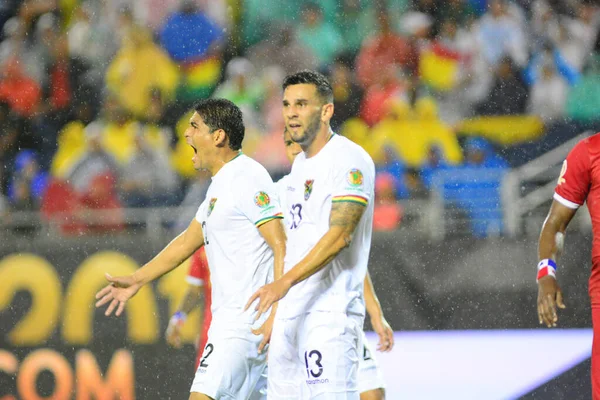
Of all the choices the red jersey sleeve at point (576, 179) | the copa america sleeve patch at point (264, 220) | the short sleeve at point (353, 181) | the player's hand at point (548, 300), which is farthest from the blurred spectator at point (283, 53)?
the player's hand at point (548, 300)

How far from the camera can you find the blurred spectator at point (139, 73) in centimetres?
962

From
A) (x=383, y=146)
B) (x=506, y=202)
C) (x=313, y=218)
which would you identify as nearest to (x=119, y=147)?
(x=383, y=146)

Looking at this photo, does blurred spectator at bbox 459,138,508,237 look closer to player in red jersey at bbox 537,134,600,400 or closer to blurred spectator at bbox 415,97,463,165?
blurred spectator at bbox 415,97,463,165

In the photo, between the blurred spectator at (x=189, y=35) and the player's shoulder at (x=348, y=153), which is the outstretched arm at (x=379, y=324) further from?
the blurred spectator at (x=189, y=35)

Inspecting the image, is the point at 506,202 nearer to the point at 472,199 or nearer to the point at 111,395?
the point at 472,199

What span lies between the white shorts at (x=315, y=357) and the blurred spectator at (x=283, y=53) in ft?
19.0

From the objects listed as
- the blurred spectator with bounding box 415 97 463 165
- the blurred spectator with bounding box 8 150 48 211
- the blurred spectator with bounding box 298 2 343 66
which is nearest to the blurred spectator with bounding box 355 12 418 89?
the blurred spectator with bounding box 298 2 343 66

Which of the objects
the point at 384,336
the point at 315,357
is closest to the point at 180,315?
the point at 384,336

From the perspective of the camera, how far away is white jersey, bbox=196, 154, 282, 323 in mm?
4242

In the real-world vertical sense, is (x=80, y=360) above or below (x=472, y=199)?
below

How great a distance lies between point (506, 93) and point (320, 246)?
6.05 meters

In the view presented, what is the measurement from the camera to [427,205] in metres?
7.82

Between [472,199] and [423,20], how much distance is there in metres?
2.58

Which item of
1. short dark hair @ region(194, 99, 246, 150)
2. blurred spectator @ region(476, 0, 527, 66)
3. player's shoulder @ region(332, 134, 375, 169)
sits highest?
blurred spectator @ region(476, 0, 527, 66)
